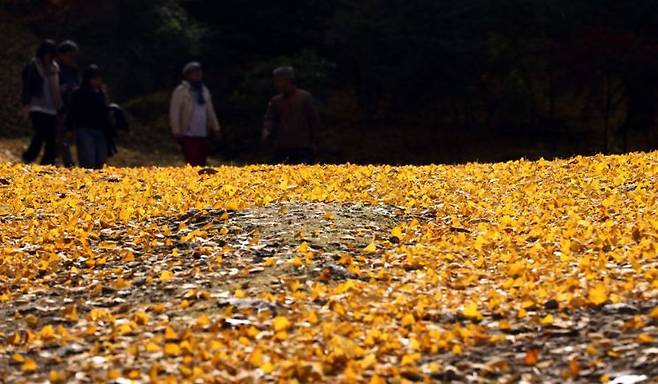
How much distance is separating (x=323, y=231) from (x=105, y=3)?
869 inches

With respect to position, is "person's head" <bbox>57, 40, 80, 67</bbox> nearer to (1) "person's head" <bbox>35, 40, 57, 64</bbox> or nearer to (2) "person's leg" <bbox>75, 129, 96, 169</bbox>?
(1) "person's head" <bbox>35, 40, 57, 64</bbox>

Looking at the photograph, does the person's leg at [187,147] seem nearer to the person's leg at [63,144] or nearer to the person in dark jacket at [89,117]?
the person in dark jacket at [89,117]

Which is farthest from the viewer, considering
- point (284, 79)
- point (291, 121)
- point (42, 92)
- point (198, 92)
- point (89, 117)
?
point (42, 92)

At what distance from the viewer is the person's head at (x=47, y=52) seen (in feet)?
49.7

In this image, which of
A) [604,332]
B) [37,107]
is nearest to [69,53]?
[37,107]

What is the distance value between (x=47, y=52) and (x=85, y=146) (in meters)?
1.38

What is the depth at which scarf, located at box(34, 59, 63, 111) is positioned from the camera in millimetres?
15380

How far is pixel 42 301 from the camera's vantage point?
7.56m

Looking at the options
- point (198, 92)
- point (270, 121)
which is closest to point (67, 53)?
point (198, 92)

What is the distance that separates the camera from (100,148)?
15398mm

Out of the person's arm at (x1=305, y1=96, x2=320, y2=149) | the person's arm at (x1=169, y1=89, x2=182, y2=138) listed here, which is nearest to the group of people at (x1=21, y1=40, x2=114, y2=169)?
the person's arm at (x1=169, y1=89, x2=182, y2=138)

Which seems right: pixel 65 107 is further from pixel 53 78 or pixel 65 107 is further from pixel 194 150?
pixel 194 150

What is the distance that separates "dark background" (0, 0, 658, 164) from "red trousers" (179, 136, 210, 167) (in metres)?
10.6

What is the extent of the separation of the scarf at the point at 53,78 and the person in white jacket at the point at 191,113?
63.5 inches
